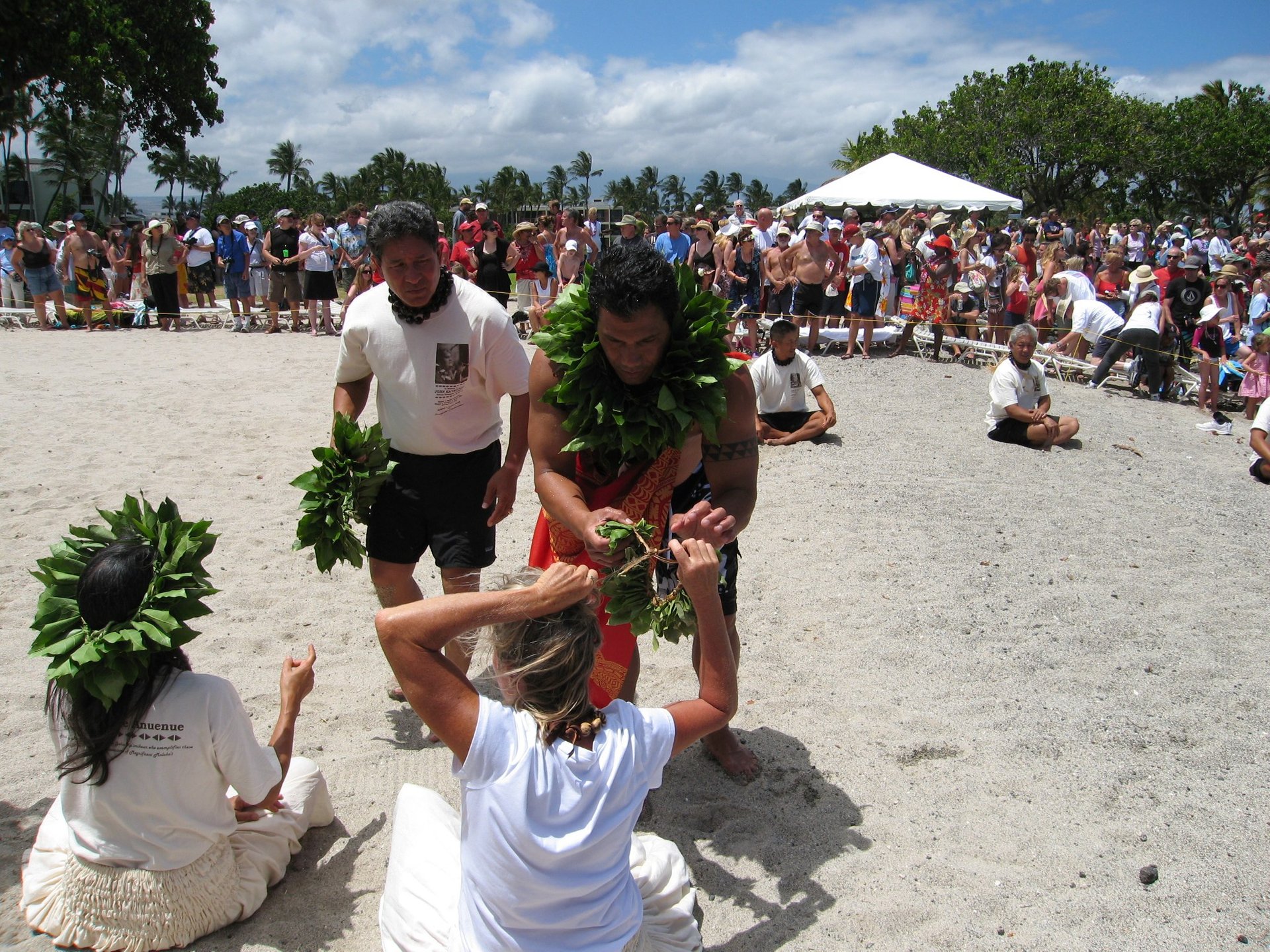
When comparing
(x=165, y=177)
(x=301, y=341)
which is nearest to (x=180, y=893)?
(x=301, y=341)

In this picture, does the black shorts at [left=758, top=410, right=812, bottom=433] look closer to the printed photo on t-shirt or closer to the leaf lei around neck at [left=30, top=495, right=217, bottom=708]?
the printed photo on t-shirt

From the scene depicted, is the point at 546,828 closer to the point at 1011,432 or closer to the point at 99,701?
the point at 99,701

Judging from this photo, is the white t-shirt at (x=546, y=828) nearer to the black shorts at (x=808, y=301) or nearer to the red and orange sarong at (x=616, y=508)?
the red and orange sarong at (x=616, y=508)

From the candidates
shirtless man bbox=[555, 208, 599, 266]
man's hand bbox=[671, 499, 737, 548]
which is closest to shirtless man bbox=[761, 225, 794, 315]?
shirtless man bbox=[555, 208, 599, 266]

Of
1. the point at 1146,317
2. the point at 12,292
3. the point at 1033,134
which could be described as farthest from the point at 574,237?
the point at 1033,134

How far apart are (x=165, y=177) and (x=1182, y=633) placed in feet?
298

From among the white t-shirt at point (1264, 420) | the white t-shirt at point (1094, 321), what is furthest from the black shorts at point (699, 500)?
the white t-shirt at point (1094, 321)

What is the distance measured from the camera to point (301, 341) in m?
13.6

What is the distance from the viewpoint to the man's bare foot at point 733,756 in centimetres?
372

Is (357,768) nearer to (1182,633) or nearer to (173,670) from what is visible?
(173,670)

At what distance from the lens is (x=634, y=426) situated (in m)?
2.87

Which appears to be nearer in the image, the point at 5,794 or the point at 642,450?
the point at 642,450

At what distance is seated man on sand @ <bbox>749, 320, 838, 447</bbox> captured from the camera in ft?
28.5

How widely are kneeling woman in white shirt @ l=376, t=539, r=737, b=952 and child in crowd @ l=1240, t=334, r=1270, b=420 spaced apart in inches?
469
